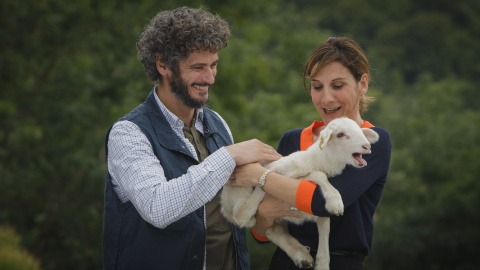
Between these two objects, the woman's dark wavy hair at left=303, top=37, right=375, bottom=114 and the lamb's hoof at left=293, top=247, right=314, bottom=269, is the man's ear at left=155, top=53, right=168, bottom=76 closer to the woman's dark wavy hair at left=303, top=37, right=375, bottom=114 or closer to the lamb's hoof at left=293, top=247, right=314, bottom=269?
the woman's dark wavy hair at left=303, top=37, right=375, bottom=114

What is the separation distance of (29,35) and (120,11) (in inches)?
106

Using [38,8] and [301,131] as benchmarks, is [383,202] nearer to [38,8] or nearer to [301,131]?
[38,8]

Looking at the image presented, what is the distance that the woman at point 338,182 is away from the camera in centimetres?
354

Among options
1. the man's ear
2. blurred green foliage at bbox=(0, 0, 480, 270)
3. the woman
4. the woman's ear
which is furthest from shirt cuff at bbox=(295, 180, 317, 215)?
blurred green foliage at bbox=(0, 0, 480, 270)

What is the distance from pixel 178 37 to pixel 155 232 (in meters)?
1.45

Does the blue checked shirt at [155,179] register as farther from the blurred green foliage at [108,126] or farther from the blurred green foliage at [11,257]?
the blurred green foliage at [11,257]

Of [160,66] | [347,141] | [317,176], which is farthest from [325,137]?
[160,66]

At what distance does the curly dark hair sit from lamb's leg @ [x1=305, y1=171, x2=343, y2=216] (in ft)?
4.24

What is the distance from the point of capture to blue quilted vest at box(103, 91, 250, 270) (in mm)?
3713

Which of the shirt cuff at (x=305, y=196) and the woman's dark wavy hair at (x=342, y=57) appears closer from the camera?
the shirt cuff at (x=305, y=196)

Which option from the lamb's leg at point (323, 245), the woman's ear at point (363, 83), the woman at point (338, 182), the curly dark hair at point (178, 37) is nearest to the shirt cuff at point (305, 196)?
the woman at point (338, 182)

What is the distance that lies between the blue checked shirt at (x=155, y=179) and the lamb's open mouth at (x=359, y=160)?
807 millimetres

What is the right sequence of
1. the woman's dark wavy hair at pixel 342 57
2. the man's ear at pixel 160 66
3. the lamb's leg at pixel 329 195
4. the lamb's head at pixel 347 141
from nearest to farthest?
the lamb's leg at pixel 329 195
the lamb's head at pixel 347 141
the woman's dark wavy hair at pixel 342 57
the man's ear at pixel 160 66

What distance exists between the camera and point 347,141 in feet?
11.6
